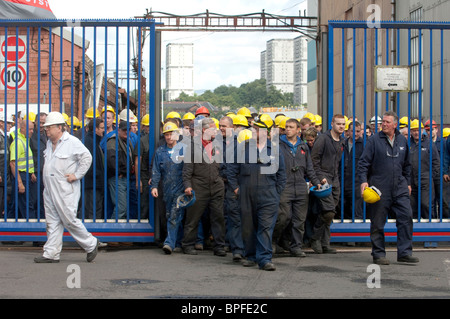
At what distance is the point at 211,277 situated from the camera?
7988mm

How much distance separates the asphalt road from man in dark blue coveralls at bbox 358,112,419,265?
0.28m

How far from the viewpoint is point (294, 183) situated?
31.9 feet

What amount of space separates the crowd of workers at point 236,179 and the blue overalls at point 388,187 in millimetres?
14

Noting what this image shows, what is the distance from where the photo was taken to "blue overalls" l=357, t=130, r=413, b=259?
908cm

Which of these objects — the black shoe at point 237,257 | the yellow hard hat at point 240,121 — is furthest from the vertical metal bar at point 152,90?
the black shoe at point 237,257

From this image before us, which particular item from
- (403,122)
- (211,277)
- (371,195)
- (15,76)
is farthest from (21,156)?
(403,122)

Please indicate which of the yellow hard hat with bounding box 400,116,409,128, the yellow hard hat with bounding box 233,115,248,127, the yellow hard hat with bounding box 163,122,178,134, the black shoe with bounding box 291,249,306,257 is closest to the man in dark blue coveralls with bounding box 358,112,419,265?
the black shoe with bounding box 291,249,306,257

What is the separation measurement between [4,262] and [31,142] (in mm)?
2795

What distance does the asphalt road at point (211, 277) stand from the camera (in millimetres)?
6953

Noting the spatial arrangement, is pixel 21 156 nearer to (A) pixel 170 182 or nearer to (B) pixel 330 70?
(A) pixel 170 182

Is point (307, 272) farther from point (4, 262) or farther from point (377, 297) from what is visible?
point (4, 262)

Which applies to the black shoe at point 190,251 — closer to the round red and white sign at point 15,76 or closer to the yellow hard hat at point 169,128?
the yellow hard hat at point 169,128

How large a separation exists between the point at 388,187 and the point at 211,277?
2.72 meters
